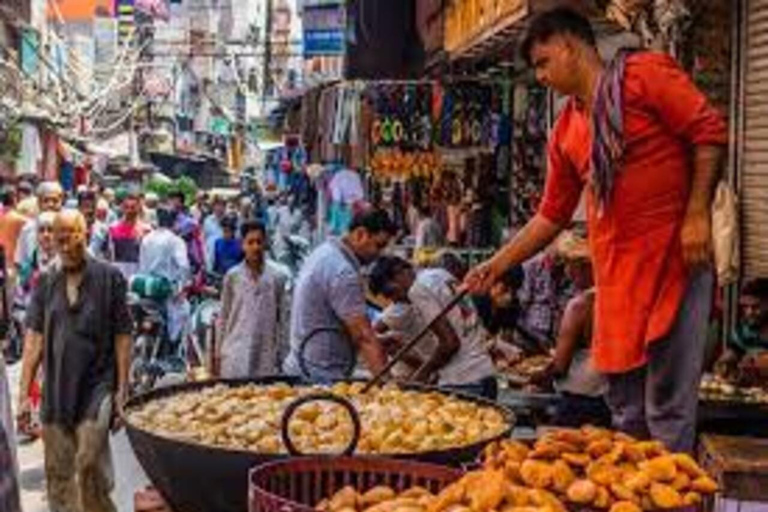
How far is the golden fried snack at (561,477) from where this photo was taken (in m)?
3.14

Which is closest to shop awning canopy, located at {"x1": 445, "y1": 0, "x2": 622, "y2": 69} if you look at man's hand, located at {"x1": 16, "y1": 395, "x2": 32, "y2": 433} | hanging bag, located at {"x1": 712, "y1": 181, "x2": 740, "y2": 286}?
hanging bag, located at {"x1": 712, "y1": 181, "x2": 740, "y2": 286}

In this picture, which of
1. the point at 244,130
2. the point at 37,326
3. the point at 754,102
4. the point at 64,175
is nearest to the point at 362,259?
the point at 37,326

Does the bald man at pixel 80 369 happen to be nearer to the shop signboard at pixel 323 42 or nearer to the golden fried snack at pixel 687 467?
the golden fried snack at pixel 687 467

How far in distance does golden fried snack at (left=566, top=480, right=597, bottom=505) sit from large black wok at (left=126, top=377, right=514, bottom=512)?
898mm

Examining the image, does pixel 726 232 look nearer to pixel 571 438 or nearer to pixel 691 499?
pixel 571 438

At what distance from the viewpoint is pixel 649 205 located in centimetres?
426

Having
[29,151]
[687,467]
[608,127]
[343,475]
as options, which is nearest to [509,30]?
[608,127]

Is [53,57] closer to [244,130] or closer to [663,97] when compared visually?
[244,130]

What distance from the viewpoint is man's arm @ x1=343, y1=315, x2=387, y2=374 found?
6594mm

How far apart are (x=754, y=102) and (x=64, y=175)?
1254 inches

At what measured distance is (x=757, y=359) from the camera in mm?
7332

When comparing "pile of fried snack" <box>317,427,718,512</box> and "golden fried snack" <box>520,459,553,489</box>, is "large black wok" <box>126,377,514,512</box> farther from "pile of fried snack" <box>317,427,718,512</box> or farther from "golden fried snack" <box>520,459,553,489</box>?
"golden fried snack" <box>520,459,553,489</box>

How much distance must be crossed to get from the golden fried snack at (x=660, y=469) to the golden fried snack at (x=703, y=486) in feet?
0.18

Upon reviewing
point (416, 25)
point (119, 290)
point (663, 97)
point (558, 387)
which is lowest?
point (558, 387)
